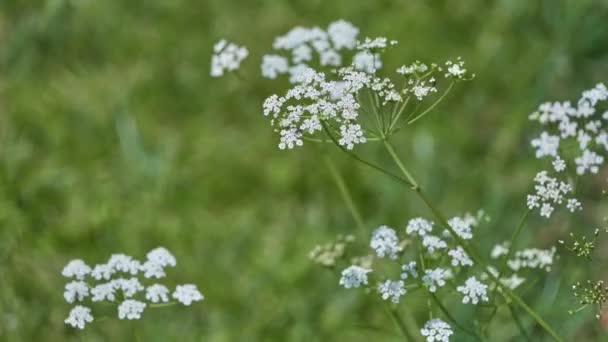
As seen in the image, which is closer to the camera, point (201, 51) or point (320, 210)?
point (320, 210)

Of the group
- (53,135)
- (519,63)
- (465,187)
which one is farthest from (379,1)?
(53,135)

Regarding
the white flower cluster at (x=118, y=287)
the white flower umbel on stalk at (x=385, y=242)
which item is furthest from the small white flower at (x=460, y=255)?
the white flower cluster at (x=118, y=287)

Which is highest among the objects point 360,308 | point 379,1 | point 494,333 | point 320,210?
point 379,1

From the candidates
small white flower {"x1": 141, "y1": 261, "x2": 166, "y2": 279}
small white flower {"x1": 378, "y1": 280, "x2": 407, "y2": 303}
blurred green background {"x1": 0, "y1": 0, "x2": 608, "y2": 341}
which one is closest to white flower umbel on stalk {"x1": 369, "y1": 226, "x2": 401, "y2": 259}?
small white flower {"x1": 378, "y1": 280, "x2": 407, "y2": 303}

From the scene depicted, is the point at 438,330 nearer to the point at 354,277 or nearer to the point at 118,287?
the point at 354,277

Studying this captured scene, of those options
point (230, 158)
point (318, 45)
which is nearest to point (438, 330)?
point (318, 45)

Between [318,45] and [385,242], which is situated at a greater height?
[318,45]

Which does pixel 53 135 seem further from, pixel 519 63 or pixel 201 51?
pixel 519 63
